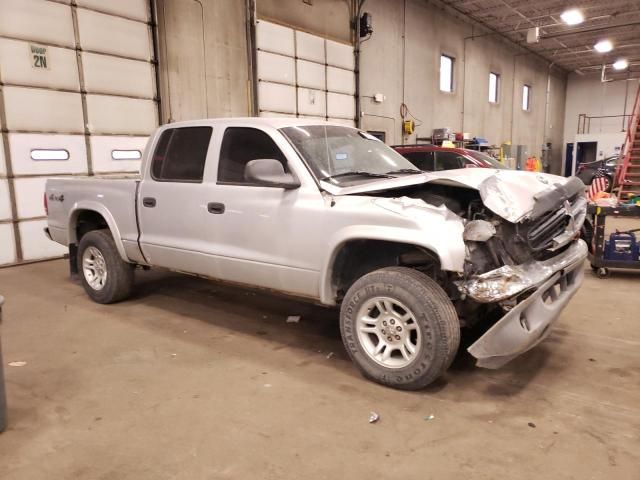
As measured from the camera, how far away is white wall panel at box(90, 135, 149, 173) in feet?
27.8

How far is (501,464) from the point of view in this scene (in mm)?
2365

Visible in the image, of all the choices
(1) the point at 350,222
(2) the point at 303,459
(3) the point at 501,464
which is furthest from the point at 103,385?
(3) the point at 501,464

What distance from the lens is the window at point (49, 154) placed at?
773 cm

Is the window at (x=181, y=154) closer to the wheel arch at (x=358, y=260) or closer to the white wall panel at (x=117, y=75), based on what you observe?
the wheel arch at (x=358, y=260)

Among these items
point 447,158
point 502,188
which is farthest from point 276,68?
point 502,188

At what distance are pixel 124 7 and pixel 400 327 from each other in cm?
828

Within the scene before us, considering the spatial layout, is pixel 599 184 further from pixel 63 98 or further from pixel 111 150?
pixel 63 98

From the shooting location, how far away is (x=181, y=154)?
4.36 meters

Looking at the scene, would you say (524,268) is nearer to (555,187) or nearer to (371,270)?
(555,187)

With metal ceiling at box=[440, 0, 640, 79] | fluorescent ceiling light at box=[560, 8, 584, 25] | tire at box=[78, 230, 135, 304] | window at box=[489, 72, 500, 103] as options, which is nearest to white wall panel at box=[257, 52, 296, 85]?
tire at box=[78, 230, 135, 304]

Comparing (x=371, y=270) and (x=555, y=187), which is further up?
(x=555, y=187)

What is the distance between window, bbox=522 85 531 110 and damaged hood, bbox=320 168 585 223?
2334 centimetres

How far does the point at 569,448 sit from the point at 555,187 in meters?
1.78

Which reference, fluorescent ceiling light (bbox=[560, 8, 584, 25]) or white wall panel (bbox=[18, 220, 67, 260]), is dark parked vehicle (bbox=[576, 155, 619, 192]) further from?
white wall panel (bbox=[18, 220, 67, 260])
